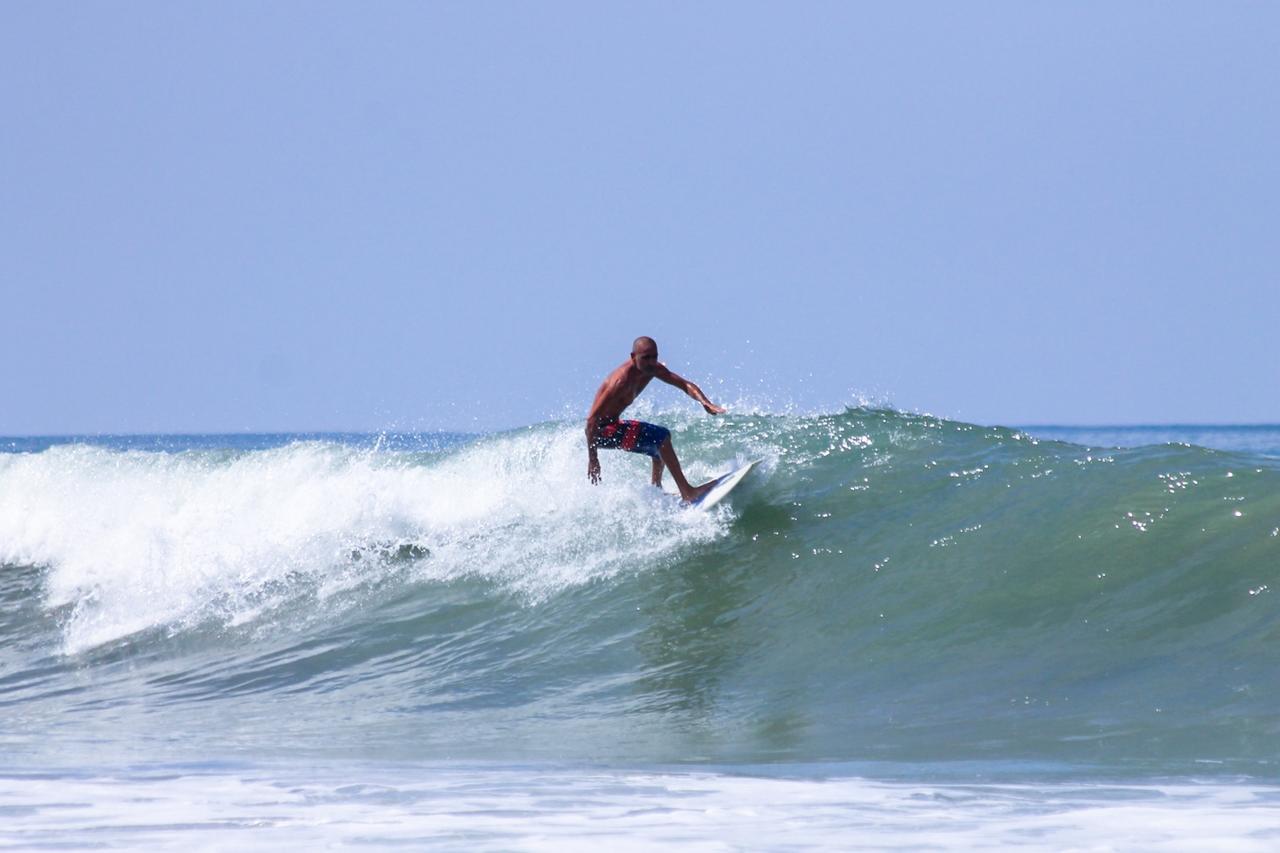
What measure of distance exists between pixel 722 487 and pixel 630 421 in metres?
0.93

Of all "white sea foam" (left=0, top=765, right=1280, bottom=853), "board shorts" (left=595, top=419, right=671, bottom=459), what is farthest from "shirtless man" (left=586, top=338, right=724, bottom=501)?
"white sea foam" (left=0, top=765, right=1280, bottom=853)

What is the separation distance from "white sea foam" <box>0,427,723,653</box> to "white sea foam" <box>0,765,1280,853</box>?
15.4 feet

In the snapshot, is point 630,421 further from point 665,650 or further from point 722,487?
point 665,650

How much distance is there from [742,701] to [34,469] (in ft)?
41.2

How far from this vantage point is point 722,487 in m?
10.1

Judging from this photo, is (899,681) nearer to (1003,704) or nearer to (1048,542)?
(1003,704)

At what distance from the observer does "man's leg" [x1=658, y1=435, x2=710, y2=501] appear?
9.91 meters

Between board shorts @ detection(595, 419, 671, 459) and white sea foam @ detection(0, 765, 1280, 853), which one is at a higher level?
board shorts @ detection(595, 419, 671, 459)

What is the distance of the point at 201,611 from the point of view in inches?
412

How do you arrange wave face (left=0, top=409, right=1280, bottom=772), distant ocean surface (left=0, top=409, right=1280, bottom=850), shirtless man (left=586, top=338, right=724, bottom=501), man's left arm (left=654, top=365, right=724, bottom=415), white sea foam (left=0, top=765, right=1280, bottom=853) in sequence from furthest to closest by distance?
shirtless man (left=586, top=338, right=724, bottom=501), man's left arm (left=654, top=365, right=724, bottom=415), wave face (left=0, top=409, right=1280, bottom=772), distant ocean surface (left=0, top=409, right=1280, bottom=850), white sea foam (left=0, top=765, right=1280, bottom=853)

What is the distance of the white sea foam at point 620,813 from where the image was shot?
164 inches

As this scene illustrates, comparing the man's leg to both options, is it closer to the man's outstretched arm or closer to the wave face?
the wave face

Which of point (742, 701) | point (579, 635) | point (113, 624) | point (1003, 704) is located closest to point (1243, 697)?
point (1003, 704)

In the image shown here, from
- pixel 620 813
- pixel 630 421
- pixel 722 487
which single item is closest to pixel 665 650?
pixel 630 421
